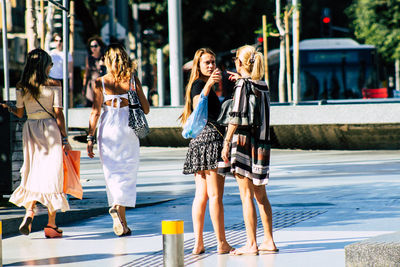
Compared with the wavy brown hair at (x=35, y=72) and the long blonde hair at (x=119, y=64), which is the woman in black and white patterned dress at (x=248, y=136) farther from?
the wavy brown hair at (x=35, y=72)

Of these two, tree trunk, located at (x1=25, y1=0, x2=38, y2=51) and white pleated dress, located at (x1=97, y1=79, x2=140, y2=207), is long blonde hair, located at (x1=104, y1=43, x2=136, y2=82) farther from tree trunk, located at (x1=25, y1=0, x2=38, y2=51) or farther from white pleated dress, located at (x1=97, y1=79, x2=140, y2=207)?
tree trunk, located at (x1=25, y1=0, x2=38, y2=51)

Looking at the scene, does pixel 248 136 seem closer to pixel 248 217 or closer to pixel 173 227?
pixel 248 217

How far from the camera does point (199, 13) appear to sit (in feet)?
133

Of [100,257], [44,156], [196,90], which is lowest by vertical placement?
[100,257]

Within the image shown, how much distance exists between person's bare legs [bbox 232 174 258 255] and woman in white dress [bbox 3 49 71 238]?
74.3 inches

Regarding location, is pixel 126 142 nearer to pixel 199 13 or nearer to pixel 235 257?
pixel 235 257

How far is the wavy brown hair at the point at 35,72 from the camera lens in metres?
8.16

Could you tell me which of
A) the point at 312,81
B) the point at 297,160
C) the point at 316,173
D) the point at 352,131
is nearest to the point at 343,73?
the point at 312,81

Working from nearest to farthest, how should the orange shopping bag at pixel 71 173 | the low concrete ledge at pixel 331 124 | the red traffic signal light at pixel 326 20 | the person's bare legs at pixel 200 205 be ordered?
the person's bare legs at pixel 200 205, the orange shopping bag at pixel 71 173, the low concrete ledge at pixel 331 124, the red traffic signal light at pixel 326 20

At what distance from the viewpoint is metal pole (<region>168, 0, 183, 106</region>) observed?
64.8 ft

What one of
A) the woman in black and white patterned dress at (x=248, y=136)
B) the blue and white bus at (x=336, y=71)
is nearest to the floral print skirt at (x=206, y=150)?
the woman in black and white patterned dress at (x=248, y=136)

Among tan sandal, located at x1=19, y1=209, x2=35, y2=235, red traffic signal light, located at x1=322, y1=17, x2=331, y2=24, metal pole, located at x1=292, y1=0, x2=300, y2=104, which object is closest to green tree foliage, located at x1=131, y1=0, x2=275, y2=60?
Answer: red traffic signal light, located at x1=322, y1=17, x2=331, y2=24

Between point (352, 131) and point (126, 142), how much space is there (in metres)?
10.1

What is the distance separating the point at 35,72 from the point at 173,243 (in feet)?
9.94
